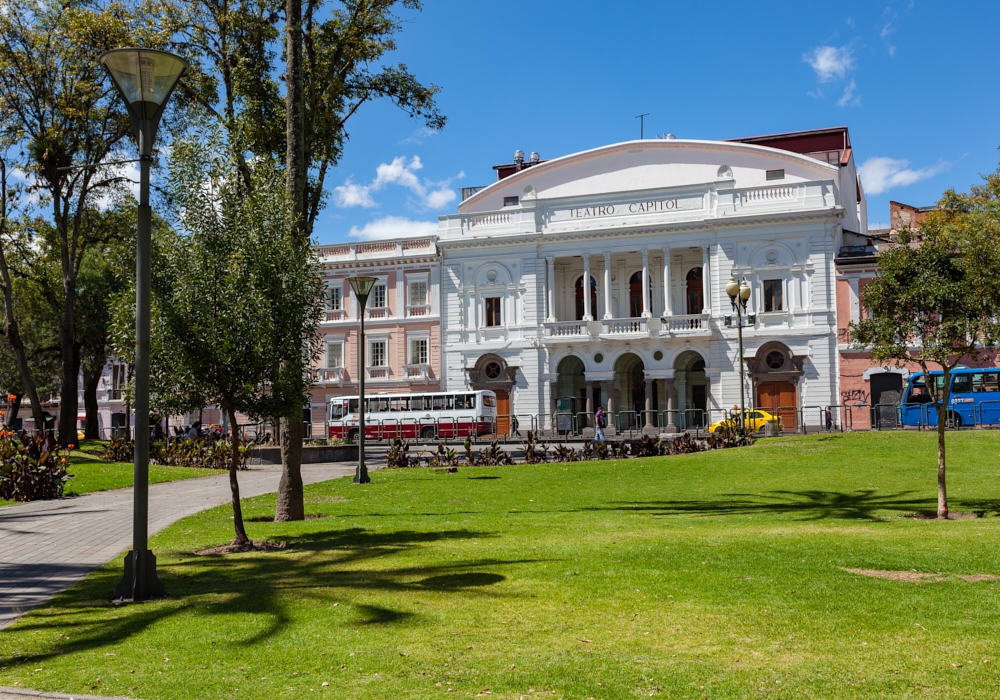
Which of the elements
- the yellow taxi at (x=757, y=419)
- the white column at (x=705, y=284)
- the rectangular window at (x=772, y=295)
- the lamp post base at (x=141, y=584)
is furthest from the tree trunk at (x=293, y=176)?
the rectangular window at (x=772, y=295)

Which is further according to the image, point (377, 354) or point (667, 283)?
point (377, 354)

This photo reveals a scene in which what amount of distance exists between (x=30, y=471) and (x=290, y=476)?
7.26 meters

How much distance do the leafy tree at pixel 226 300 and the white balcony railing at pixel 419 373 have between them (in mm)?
39713

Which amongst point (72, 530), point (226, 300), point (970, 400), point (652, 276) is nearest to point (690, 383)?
point (652, 276)

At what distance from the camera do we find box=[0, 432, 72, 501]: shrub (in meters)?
17.9

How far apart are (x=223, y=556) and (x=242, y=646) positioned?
4636 mm

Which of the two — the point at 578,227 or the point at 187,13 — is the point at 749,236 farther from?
the point at 187,13

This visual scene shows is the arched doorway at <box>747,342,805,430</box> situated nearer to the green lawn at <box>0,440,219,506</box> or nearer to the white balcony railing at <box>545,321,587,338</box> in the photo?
the white balcony railing at <box>545,321,587,338</box>

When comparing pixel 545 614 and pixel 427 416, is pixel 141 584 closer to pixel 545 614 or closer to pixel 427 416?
pixel 545 614

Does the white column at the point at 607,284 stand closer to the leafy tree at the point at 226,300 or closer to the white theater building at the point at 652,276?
the white theater building at the point at 652,276

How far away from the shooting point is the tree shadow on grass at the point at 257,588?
718 centimetres

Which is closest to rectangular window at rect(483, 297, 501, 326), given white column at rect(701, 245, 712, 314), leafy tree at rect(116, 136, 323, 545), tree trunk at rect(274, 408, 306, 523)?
white column at rect(701, 245, 712, 314)

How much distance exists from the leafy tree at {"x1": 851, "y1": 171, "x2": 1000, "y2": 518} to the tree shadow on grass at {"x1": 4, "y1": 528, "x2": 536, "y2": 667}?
7999 millimetres

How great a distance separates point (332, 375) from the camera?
5372 centimetres
